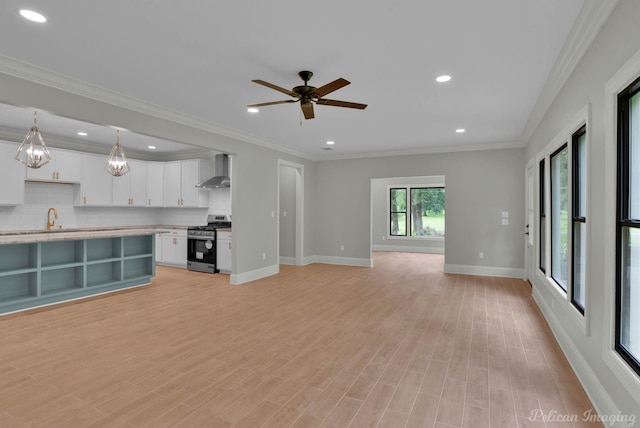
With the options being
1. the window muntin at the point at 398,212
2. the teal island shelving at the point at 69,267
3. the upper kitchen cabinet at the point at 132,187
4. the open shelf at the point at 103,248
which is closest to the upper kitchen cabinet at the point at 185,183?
the upper kitchen cabinet at the point at 132,187

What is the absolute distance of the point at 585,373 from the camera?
2.44 meters

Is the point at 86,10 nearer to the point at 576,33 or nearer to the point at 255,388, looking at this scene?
the point at 255,388

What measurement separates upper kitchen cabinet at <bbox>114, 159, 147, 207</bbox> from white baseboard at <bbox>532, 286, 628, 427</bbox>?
7967 mm

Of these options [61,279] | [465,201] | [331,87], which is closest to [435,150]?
[465,201]

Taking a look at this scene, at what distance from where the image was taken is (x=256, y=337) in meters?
3.44

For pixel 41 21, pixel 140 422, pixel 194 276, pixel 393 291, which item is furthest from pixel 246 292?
pixel 41 21

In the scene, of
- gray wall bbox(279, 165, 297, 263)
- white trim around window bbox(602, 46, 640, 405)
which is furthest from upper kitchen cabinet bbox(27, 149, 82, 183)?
white trim around window bbox(602, 46, 640, 405)

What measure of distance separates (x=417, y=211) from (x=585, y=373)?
8.55 meters

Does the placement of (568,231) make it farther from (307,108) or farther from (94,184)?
(94,184)

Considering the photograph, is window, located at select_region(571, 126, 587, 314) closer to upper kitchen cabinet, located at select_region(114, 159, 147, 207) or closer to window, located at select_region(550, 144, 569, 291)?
window, located at select_region(550, 144, 569, 291)

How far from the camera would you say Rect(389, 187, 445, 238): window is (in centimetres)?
1059

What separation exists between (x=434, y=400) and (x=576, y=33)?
2814mm

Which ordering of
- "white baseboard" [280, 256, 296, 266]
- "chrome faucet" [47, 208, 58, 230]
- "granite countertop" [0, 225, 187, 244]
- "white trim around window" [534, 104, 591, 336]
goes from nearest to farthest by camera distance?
1. "white trim around window" [534, 104, 591, 336]
2. "granite countertop" [0, 225, 187, 244]
3. "chrome faucet" [47, 208, 58, 230]
4. "white baseboard" [280, 256, 296, 266]

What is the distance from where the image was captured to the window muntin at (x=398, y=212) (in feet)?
36.0
